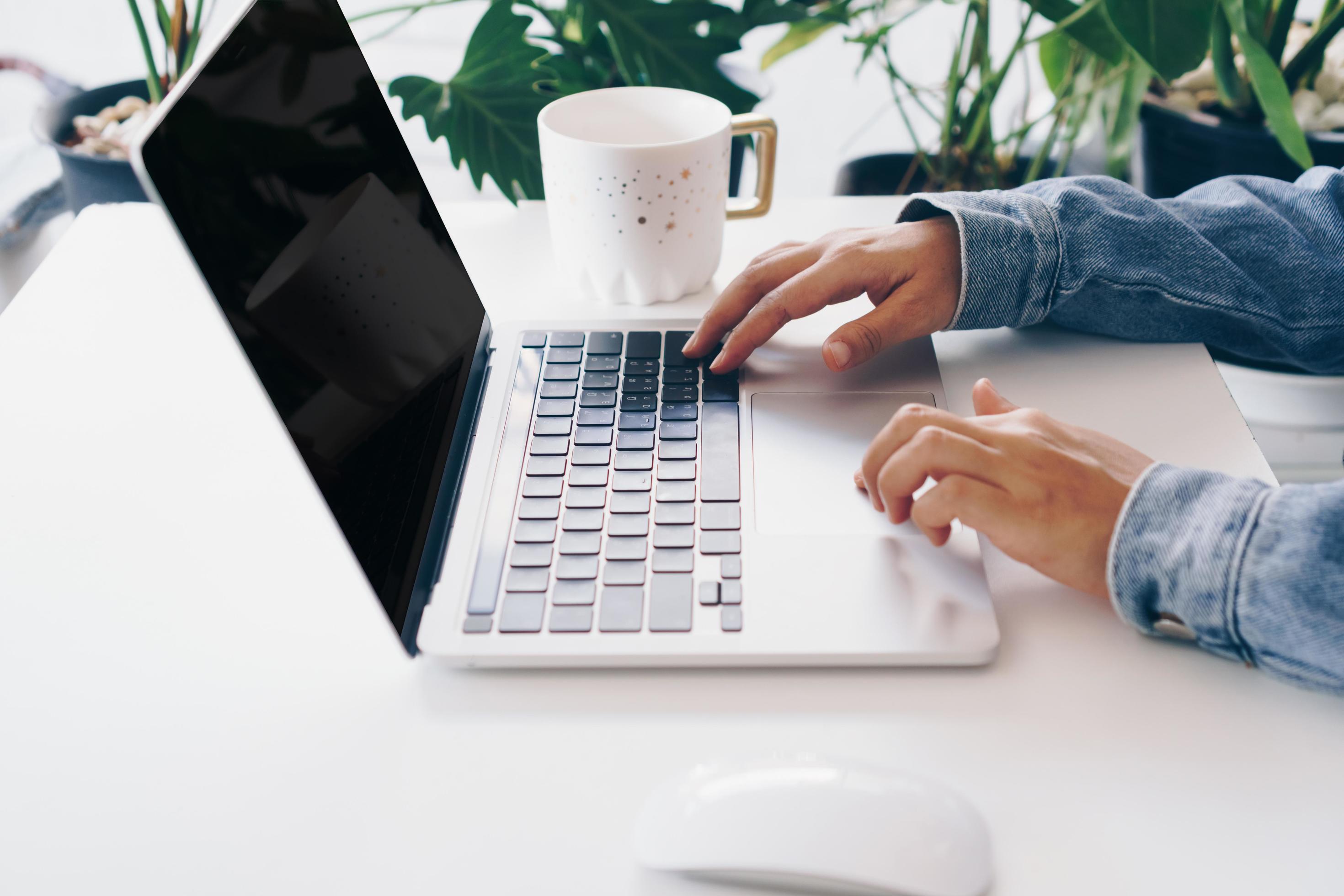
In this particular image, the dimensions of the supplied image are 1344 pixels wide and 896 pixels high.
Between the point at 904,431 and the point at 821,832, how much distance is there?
0.22 metres

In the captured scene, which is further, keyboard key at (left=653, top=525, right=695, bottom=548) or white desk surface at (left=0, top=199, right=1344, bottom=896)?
keyboard key at (left=653, top=525, right=695, bottom=548)

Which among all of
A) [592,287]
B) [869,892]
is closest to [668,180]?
[592,287]

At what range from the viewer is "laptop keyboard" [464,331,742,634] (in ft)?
1.50

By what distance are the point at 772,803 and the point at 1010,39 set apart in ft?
4.94

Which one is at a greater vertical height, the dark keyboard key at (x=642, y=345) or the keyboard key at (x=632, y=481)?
the dark keyboard key at (x=642, y=345)

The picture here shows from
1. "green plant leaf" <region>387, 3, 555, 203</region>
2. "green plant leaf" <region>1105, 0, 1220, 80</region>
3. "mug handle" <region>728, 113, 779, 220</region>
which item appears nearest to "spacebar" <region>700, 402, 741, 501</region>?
"mug handle" <region>728, 113, 779, 220</region>

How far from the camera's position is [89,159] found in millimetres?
1030

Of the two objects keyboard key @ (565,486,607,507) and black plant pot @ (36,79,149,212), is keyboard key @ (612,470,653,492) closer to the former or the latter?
keyboard key @ (565,486,607,507)

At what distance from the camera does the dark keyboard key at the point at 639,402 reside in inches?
23.6

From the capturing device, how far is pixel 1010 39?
1537 millimetres

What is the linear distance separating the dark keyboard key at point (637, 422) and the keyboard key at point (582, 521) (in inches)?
3.2

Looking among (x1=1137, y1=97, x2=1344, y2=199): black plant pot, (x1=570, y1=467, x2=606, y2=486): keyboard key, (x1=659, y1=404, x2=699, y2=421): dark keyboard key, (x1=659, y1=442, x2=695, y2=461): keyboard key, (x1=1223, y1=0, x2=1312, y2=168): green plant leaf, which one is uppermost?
(x1=1223, y1=0, x2=1312, y2=168): green plant leaf

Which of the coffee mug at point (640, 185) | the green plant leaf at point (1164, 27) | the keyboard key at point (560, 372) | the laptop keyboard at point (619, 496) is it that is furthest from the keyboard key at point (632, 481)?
the green plant leaf at point (1164, 27)

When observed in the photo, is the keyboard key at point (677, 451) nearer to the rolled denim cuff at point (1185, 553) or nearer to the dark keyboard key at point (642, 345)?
the dark keyboard key at point (642, 345)
